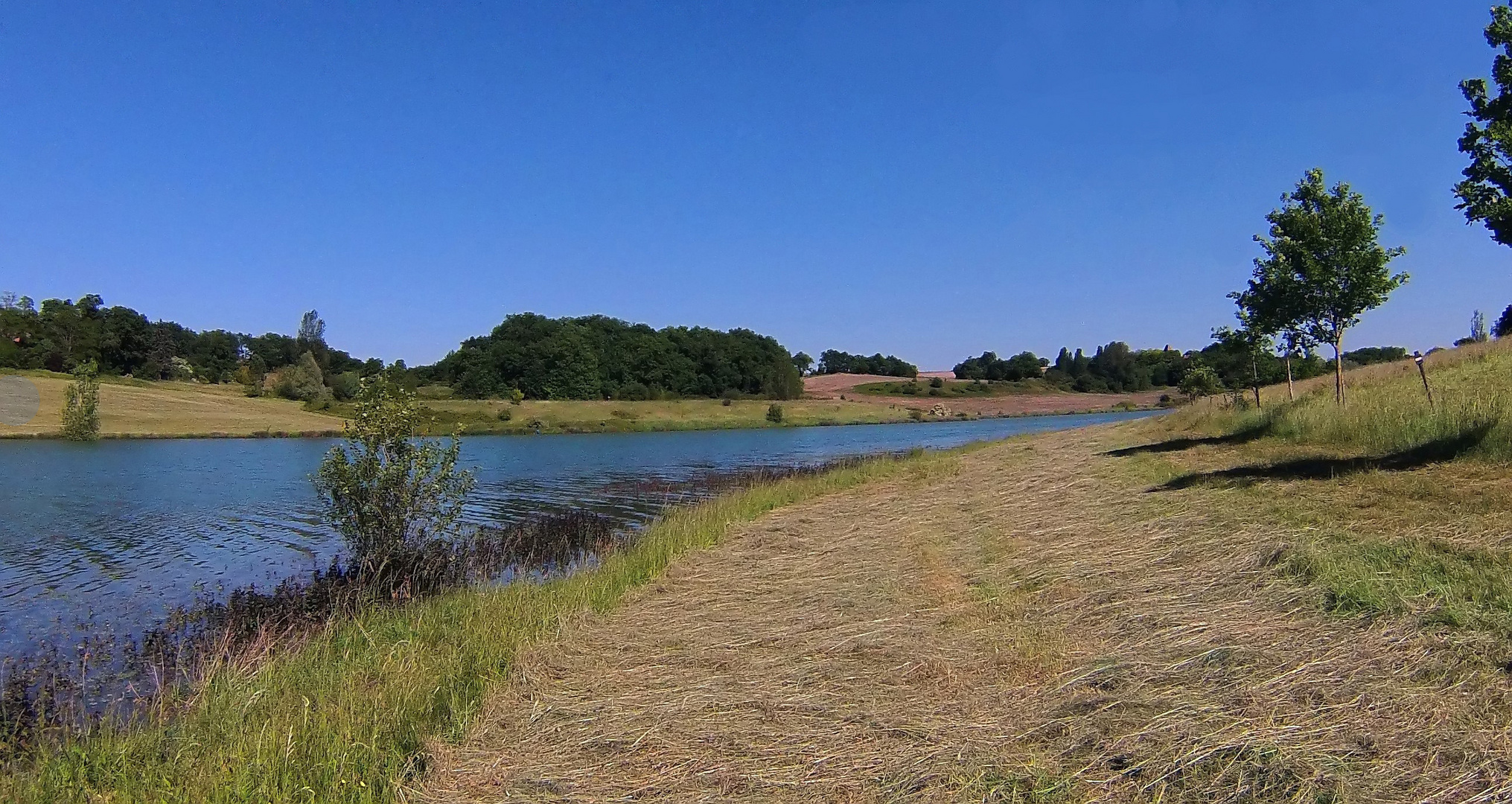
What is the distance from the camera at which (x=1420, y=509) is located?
8312mm

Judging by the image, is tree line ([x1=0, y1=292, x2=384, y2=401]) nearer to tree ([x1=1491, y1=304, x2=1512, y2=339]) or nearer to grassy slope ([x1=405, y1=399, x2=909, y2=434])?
grassy slope ([x1=405, y1=399, x2=909, y2=434])

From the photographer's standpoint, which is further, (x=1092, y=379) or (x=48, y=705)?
(x=1092, y=379)

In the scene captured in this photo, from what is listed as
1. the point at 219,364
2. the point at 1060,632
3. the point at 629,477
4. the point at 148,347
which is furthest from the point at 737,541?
the point at 219,364

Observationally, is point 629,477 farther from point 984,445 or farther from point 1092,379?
point 1092,379

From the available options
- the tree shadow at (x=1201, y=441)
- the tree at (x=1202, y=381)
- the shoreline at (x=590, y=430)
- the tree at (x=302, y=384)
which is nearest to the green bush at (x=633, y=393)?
the shoreline at (x=590, y=430)

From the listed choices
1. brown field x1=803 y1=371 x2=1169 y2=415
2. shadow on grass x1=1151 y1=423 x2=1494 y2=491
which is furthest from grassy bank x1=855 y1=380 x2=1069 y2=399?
shadow on grass x1=1151 y1=423 x2=1494 y2=491

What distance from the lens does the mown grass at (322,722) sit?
19.0 ft

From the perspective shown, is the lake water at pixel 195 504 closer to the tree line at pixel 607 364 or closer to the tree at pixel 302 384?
the tree at pixel 302 384

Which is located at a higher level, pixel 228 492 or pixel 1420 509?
pixel 1420 509

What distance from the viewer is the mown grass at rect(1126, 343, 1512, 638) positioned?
243 inches

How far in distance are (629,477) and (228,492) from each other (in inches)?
666

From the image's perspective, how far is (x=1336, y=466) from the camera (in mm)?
12133

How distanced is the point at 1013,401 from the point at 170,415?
112 m

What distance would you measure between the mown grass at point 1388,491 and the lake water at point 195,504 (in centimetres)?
1625
